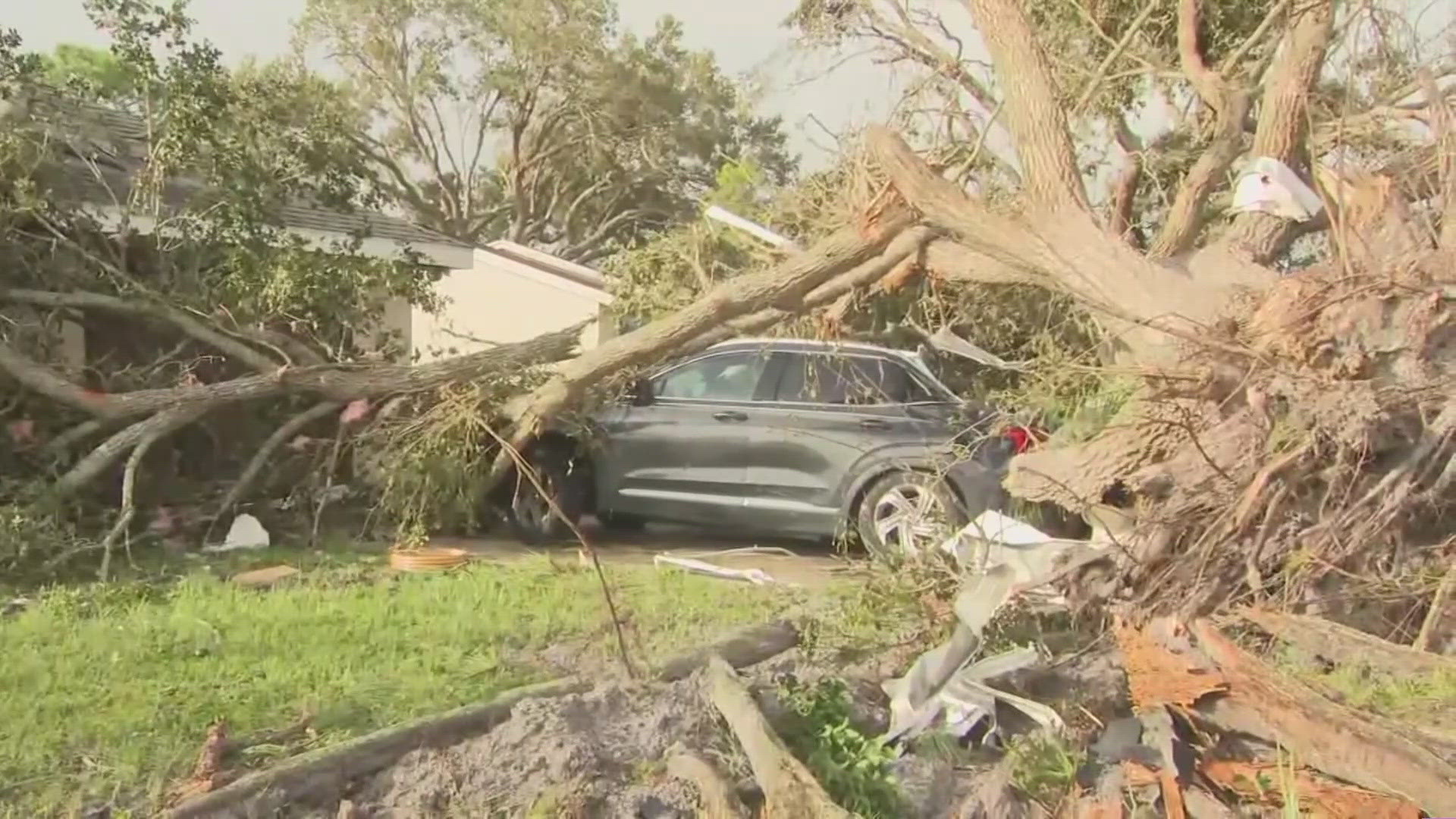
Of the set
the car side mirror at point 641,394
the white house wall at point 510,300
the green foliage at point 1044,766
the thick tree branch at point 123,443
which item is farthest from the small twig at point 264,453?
the white house wall at point 510,300

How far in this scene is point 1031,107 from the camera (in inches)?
336

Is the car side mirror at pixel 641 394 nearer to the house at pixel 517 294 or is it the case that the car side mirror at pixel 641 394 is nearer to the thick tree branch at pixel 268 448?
the thick tree branch at pixel 268 448

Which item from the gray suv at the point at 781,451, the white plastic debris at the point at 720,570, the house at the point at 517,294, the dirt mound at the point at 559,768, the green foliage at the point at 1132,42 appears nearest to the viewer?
the dirt mound at the point at 559,768

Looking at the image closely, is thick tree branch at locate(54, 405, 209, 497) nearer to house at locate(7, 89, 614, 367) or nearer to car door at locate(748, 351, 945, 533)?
house at locate(7, 89, 614, 367)

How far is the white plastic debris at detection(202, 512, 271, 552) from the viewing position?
876 cm

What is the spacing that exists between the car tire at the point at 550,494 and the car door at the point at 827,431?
143 cm

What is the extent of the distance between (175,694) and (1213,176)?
23.0 ft

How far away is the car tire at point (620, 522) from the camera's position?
32.9ft

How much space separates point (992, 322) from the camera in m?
10.0

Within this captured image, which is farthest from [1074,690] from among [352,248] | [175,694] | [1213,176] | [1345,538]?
[352,248]

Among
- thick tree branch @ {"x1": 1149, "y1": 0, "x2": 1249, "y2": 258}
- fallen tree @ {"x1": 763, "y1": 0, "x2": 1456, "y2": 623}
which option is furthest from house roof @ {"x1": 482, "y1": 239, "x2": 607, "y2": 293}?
fallen tree @ {"x1": 763, "y1": 0, "x2": 1456, "y2": 623}

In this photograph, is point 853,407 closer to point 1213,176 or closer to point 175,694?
point 1213,176

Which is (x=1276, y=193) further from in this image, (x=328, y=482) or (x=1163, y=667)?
(x=328, y=482)

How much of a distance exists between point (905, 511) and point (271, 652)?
4.13 m
